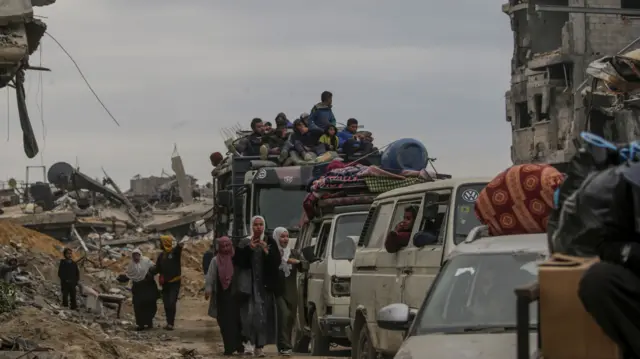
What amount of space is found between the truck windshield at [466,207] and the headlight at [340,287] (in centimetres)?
397

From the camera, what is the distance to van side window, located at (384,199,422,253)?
11820 mm

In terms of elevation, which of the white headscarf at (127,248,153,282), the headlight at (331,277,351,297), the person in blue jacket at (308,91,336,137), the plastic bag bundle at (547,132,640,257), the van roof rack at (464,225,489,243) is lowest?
the white headscarf at (127,248,153,282)

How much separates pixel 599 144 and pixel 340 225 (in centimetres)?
1079

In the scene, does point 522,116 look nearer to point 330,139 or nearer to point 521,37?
point 521,37

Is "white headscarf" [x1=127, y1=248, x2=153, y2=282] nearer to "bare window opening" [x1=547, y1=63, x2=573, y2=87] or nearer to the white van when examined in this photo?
the white van

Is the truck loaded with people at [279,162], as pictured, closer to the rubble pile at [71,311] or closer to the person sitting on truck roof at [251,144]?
the person sitting on truck roof at [251,144]

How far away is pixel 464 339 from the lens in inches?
300

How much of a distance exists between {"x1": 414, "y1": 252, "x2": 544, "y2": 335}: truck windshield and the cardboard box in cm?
232

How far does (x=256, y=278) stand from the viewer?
1673 cm

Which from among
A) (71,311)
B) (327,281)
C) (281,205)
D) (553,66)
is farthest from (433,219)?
(553,66)

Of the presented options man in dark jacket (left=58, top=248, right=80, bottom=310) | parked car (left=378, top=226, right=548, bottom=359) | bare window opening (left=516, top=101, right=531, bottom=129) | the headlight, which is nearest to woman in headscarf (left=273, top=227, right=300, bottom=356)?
the headlight

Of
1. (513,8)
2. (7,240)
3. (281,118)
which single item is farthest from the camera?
(513,8)

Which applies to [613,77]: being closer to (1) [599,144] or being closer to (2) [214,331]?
(2) [214,331]

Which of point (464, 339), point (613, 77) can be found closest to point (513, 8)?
point (613, 77)
